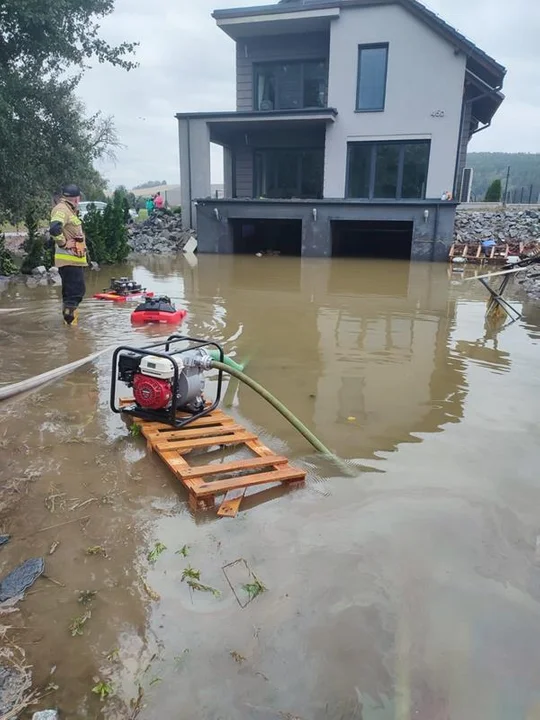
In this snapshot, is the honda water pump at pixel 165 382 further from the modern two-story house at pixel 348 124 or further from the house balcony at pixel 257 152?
the house balcony at pixel 257 152

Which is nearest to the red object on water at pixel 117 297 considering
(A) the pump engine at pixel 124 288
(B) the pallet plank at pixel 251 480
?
(A) the pump engine at pixel 124 288

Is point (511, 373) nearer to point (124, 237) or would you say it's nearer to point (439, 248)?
point (439, 248)

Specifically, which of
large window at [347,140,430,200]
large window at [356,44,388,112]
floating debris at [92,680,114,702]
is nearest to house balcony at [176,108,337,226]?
large window at [356,44,388,112]

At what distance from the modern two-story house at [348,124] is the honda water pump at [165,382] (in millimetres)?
14733

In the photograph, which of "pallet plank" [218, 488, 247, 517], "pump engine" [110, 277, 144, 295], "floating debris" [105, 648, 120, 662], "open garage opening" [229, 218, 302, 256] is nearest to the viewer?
"floating debris" [105, 648, 120, 662]

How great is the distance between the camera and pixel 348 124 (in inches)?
737

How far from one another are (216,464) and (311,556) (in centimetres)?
110

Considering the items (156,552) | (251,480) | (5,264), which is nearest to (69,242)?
(251,480)

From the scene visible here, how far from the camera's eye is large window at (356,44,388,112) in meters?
18.2

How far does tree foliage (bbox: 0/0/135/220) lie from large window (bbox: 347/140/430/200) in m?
9.13

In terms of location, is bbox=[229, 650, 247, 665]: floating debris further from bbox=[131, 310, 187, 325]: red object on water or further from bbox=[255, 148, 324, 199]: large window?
bbox=[255, 148, 324, 199]: large window

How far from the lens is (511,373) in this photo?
6043 millimetres

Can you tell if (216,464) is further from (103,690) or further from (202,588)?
(103,690)

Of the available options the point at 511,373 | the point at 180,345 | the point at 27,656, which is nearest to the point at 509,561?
the point at 27,656
